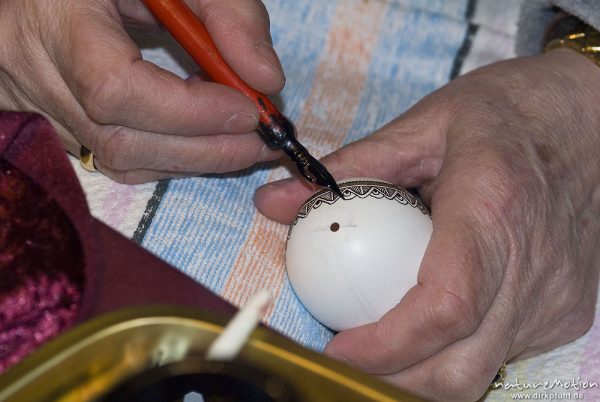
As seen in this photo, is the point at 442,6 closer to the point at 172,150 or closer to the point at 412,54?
the point at 412,54

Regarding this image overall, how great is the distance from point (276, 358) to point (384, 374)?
33 cm

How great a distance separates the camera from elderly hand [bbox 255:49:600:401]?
→ 60 centimetres

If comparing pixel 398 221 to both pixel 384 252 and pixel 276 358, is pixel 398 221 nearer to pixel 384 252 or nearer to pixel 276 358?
pixel 384 252

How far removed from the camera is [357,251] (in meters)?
0.58

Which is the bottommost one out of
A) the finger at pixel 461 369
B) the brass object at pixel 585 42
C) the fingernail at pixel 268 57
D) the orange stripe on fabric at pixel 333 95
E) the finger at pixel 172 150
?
the finger at pixel 461 369

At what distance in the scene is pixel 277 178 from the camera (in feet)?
2.45

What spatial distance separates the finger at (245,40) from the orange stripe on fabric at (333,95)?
0.13 meters

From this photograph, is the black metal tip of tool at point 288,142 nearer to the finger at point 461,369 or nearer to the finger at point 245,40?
the finger at point 245,40

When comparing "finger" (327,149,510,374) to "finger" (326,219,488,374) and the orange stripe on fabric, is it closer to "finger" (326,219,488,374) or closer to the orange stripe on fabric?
"finger" (326,219,488,374)

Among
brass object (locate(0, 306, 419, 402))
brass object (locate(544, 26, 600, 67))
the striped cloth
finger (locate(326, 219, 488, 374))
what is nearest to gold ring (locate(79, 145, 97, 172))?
the striped cloth

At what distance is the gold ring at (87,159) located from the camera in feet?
2.25

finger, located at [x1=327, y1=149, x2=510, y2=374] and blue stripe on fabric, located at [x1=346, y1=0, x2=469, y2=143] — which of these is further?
blue stripe on fabric, located at [x1=346, y1=0, x2=469, y2=143]

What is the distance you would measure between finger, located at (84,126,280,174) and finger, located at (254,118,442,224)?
1.7 inches

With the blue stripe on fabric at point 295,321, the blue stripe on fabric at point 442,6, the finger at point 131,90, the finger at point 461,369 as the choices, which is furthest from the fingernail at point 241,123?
the blue stripe on fabric at point 442,6
